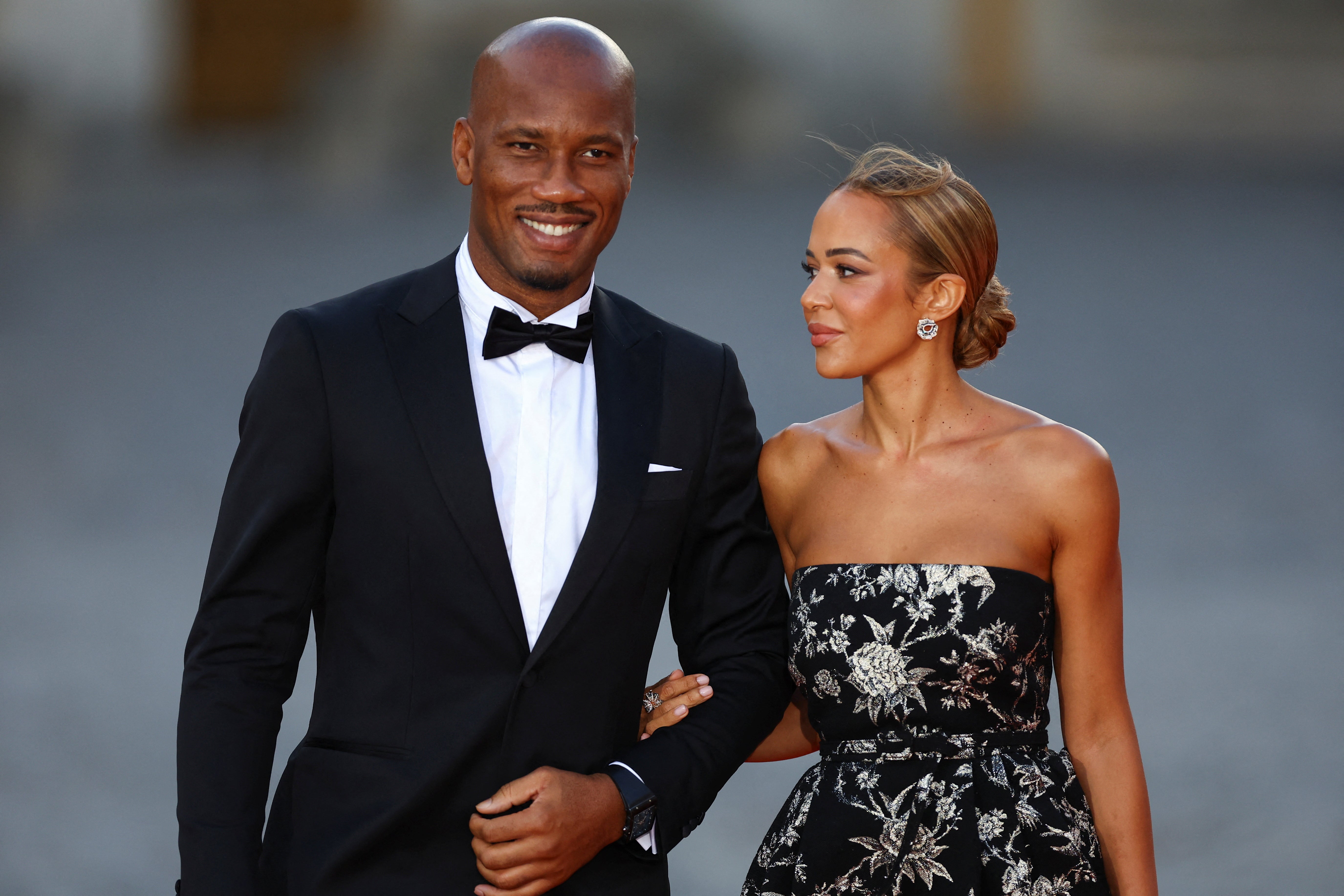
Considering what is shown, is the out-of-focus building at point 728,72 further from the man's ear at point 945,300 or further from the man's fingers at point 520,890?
the man's fingers at point 520,890

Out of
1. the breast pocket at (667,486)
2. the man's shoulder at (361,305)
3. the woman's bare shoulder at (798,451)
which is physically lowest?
the breast pocket at (667,486)

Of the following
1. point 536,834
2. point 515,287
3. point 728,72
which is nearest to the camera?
point 536,834

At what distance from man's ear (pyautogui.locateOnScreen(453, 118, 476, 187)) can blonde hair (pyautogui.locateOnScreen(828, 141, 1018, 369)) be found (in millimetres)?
573

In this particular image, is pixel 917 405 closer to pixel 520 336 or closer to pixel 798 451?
pixel 798 451

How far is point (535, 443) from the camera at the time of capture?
1.96 meters

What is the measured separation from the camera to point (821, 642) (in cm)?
213

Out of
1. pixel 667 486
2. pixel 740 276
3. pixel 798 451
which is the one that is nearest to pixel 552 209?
pixel 667 486

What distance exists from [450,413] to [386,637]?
0.97ft

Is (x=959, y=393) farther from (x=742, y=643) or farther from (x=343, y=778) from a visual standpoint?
(x=343, y=778)

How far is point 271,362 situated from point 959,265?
3.35ft

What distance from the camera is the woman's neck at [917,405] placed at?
2270mm

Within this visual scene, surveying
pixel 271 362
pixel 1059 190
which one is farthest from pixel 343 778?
pixel 1059 190

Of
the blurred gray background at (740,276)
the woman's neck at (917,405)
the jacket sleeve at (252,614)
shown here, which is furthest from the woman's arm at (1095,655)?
the blurred gray background at (740,276)

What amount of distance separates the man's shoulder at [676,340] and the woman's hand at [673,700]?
443 mm
